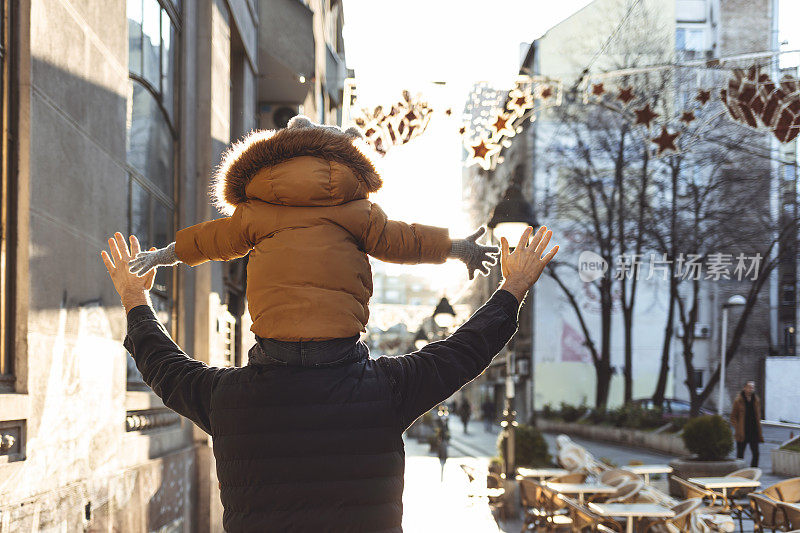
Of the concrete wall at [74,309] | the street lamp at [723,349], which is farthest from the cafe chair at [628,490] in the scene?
the street lamp at [723,349]

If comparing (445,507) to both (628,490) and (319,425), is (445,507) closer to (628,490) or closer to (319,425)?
(628,490)

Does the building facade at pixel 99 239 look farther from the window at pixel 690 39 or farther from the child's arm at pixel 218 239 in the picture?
the window at pixel 690 39

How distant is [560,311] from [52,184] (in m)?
36.8

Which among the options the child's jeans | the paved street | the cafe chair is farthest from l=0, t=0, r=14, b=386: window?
the paved street

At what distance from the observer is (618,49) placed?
3122 centimetres

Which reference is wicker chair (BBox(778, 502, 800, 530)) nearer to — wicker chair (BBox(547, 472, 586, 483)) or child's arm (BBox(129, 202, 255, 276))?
wicker chair (BBox(547, 472, 586, 483))

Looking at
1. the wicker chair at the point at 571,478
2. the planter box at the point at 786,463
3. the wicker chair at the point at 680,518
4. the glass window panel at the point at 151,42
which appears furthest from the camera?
the planter box at the point at 786,463

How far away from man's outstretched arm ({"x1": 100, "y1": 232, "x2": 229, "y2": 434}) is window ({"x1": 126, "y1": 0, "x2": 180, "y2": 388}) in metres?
5.47

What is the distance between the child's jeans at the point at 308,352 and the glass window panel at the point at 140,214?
6185 millimetres

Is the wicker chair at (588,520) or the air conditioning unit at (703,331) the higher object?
the air conditioning unit at (703,331)

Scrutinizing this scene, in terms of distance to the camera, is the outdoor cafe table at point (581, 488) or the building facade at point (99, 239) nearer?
the building facade at point (99, 239)

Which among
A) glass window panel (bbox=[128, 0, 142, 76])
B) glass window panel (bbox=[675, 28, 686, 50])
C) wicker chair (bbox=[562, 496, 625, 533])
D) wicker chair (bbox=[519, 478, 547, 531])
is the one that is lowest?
wicker chair (bbox=[519, 478, 547, 531])

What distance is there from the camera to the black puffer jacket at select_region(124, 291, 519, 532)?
2.27 metres

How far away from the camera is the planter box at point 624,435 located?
2800 cm
